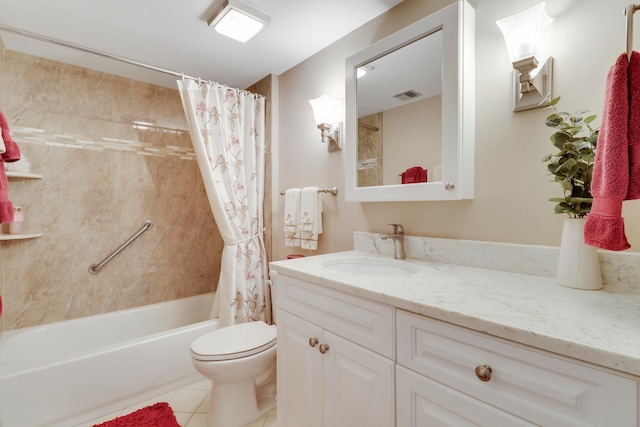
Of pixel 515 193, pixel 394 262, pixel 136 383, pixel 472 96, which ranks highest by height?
pixel 472 96

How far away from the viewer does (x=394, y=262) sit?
1386mm

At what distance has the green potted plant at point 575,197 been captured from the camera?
871 mm

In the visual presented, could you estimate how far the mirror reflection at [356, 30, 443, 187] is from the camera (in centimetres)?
129

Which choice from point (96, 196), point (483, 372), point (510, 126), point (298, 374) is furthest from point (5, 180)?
point (510, 126)

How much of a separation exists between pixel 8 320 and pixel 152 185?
1.28 metres

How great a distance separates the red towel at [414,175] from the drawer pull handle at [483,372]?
0.84m

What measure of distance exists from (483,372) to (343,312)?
0.45 meters

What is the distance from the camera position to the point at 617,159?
65 centimetres

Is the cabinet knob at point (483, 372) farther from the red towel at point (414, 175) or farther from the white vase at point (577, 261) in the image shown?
the red towel at point (414, 175)

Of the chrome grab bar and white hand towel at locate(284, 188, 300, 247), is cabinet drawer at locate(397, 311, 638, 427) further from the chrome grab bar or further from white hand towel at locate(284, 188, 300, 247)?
the chrome grab bar

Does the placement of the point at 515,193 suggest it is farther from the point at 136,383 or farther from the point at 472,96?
the point at 136,383

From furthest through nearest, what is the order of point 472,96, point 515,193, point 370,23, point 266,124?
point 266,124, point 370,23, point 472,96, point 515,193

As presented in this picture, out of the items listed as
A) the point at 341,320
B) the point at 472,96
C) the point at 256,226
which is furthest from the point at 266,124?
the point at 341,320

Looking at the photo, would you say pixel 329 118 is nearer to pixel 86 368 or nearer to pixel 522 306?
pixel 522 306
